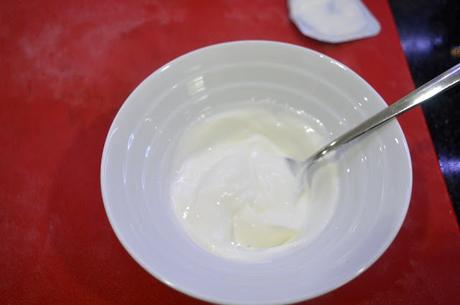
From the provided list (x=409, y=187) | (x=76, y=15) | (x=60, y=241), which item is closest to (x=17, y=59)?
(x=76, y=15)

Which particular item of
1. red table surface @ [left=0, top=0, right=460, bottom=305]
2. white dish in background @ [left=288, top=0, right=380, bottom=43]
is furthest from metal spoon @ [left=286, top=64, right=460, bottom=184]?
white dish in background @ [left=288, top=0, right=380, bottom=43]

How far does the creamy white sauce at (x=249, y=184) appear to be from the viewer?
743 mm

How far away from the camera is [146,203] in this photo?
712mm

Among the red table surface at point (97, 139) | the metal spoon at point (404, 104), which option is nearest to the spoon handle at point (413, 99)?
the metal spoon at point (404, 104)

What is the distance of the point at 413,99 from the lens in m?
0.72

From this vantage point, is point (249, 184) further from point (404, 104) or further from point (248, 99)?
point (404, 104)

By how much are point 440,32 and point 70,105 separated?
0.92 meters

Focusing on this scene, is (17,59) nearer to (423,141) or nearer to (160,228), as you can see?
(160,228)

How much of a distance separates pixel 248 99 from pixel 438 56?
0.52 meters

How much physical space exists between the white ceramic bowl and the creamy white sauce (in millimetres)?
26

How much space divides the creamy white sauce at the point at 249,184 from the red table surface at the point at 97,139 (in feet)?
A: 0.39

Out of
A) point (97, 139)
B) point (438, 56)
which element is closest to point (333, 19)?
point (438, 56)

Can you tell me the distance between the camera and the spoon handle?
2.29ft

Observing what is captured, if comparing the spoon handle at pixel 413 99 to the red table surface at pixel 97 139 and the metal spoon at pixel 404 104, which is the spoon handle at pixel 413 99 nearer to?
the metal spoon at pixel 404 104
